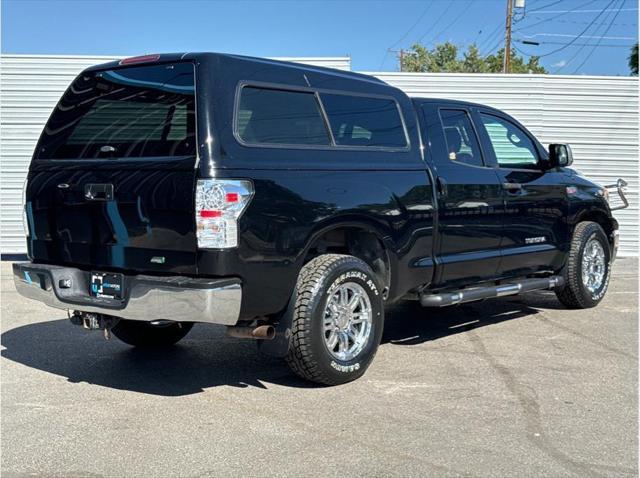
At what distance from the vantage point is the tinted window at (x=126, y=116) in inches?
189

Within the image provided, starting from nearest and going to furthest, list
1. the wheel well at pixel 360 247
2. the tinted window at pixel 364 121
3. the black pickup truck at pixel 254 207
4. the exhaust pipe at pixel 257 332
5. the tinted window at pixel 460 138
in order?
the black pickup truck at pixel 254 207 < the exhaust pipe at pixel 257 332 < the wheel well at pixel 360 247 < the tinted window at pixel 364 121 < the tinted window at pixel 460 138

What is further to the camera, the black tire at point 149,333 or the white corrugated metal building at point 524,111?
the white corrugated metal building at point 524,111

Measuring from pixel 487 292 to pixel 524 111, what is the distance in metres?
7.41

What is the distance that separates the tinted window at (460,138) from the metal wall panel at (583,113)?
20.6ft

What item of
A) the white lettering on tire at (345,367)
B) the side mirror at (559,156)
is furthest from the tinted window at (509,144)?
the white lettering on tire at (345,367)

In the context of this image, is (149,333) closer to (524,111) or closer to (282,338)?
(282,338)

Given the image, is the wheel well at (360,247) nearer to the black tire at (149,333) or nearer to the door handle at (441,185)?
the door handle at (441,185)

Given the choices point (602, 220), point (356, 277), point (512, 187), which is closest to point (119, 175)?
point (356, 277)

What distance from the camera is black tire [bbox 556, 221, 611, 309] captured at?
7707 mm

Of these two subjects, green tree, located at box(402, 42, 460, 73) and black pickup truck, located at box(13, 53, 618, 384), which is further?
green tree, located at box(402, 42, 460, 73)

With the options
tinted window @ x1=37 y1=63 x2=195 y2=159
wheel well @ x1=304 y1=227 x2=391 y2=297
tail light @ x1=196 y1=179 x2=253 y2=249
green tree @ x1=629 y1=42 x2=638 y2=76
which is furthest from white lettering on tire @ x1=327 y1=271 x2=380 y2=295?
green tree @ x1=629 y1=42 x2=638 y2=76

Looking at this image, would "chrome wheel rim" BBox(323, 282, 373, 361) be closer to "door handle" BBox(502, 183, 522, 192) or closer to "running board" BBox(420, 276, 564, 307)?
"running board" BBox(420, 276, 564, 307)

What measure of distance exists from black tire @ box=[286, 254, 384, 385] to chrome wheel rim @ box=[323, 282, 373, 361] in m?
0.05

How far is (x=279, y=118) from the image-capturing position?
16.8 ft
